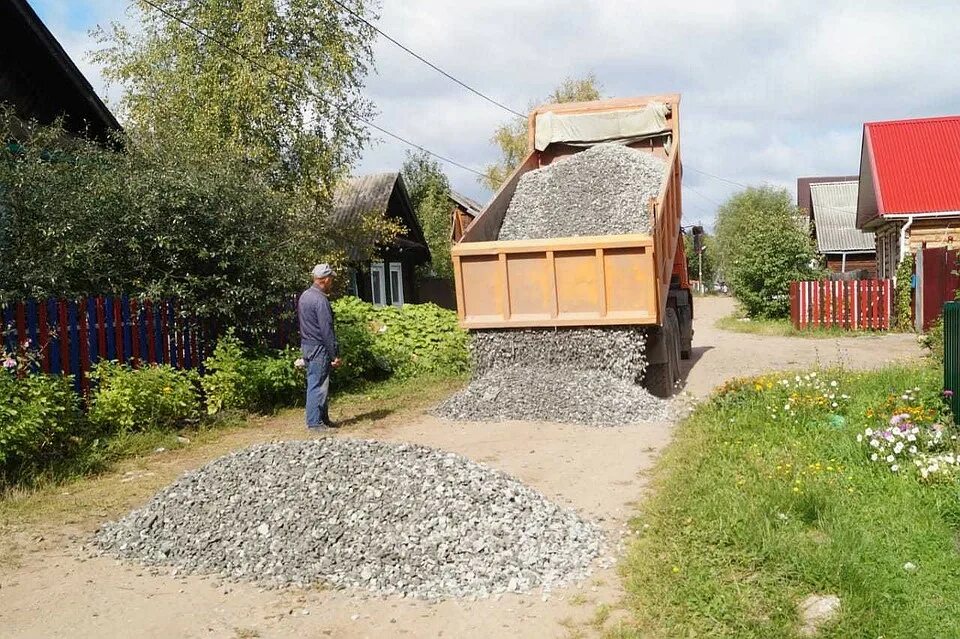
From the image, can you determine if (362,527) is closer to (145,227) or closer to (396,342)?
(145,227)

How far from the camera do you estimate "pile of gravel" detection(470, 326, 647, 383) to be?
9.54 m

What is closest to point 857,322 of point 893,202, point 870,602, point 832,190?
point 893,202

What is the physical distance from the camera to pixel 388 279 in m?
28.3

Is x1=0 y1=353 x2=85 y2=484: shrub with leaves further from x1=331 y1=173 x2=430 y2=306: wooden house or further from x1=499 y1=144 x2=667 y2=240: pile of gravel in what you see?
x1=331 y1=173 x2=430 y2=306: wooden house

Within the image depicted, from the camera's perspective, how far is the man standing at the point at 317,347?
8891mm

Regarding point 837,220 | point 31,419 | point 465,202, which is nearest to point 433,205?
point 465,202

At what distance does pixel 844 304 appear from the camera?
19906mm

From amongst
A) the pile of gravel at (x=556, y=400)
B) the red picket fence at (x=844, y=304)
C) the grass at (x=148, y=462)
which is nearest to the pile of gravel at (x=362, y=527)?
the grass at (x=148, y=462)

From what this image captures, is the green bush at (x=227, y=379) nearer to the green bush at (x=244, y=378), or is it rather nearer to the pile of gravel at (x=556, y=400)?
the green bush at (x=244, y=378)

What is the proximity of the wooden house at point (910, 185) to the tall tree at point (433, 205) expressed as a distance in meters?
13.2

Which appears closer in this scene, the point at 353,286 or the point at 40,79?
the point at 40,79

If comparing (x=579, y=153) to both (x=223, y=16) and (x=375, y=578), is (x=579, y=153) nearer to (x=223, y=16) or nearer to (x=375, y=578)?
(x=375, y=578)

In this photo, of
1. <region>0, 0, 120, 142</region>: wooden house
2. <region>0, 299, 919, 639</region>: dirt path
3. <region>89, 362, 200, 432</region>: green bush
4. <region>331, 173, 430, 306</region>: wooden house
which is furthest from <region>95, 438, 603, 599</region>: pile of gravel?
<region>331, 173, 430, 306</region>: wooden house

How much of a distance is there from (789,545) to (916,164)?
21.3 meters
